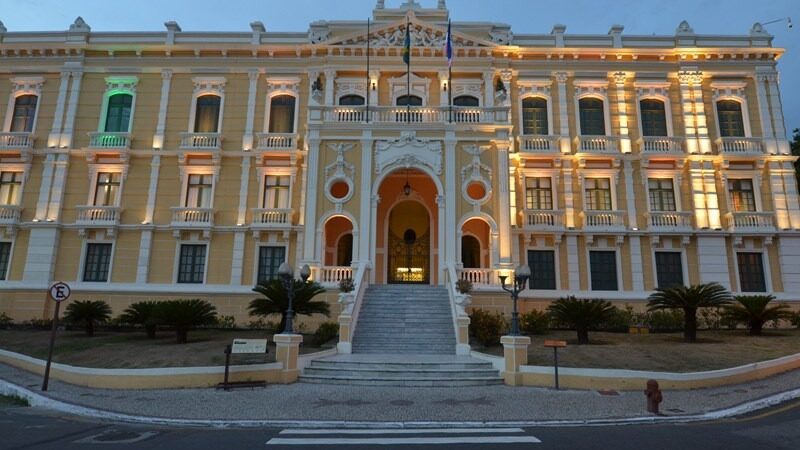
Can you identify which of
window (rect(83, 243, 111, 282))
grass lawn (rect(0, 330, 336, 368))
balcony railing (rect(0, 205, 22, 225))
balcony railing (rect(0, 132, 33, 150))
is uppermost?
balcony railing (rect(0, 132, 33, 150))

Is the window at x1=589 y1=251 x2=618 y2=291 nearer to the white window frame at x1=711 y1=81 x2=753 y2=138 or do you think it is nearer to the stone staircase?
the stone staircase

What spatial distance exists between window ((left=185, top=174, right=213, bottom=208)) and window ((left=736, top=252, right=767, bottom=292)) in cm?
2600

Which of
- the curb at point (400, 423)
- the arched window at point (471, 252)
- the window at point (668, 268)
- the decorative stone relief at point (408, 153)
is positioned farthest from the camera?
the arched window at point (471, 252)

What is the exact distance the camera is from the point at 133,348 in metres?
15.6

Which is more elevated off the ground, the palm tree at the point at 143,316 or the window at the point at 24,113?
the window at the point at 24,113

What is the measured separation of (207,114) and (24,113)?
30.9 feet

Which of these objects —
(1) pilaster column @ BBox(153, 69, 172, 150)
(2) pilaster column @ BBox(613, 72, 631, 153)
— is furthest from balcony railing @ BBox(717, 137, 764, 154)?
(1) pilaster column @ BBox(153, 69, 172, 150)

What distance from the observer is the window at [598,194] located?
Result: 23.9m

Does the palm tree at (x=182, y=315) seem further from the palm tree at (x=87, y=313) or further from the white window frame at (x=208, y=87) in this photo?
the white window frame at (x=208, y=87)

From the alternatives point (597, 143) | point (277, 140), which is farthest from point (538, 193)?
point (277, 140)

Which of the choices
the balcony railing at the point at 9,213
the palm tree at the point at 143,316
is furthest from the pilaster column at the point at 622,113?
the balcony railing at the point at 9,213

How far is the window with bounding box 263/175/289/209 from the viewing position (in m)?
24.0

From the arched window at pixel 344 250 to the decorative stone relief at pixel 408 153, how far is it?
449 cm

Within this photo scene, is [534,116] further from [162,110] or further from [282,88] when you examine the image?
[162,110]
